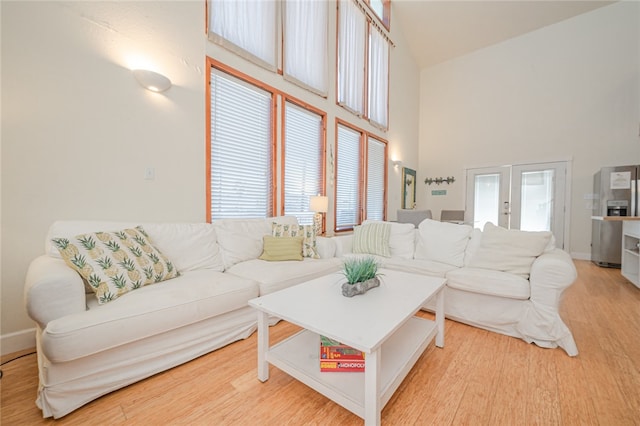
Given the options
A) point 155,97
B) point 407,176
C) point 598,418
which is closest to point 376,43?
point 407,176

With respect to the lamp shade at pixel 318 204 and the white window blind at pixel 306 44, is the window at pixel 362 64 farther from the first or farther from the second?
the lamp shade at pixel 318 204

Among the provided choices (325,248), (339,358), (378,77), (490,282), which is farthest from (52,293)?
(378,77)

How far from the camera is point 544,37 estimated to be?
5.03 metres

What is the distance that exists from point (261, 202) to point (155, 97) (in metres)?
1.45

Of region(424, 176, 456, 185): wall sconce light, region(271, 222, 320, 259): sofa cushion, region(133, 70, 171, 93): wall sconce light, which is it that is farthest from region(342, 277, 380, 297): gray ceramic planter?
region(424, 176, 456, 185): wall sconce light

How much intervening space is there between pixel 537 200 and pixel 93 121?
22.8 ft

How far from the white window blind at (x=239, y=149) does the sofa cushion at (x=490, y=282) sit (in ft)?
7.03

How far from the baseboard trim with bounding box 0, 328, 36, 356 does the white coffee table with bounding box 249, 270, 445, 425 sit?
1.64 metres

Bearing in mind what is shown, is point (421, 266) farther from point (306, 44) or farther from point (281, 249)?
point (306, 44)

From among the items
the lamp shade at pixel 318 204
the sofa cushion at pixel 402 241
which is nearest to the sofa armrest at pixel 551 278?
the sofa cushion at pixel 402 241

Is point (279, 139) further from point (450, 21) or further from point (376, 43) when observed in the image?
point (450, 21)

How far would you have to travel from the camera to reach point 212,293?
5.24 feet

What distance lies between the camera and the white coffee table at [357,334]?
1.01 metres

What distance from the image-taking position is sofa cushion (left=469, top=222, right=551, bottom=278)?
194 cm
